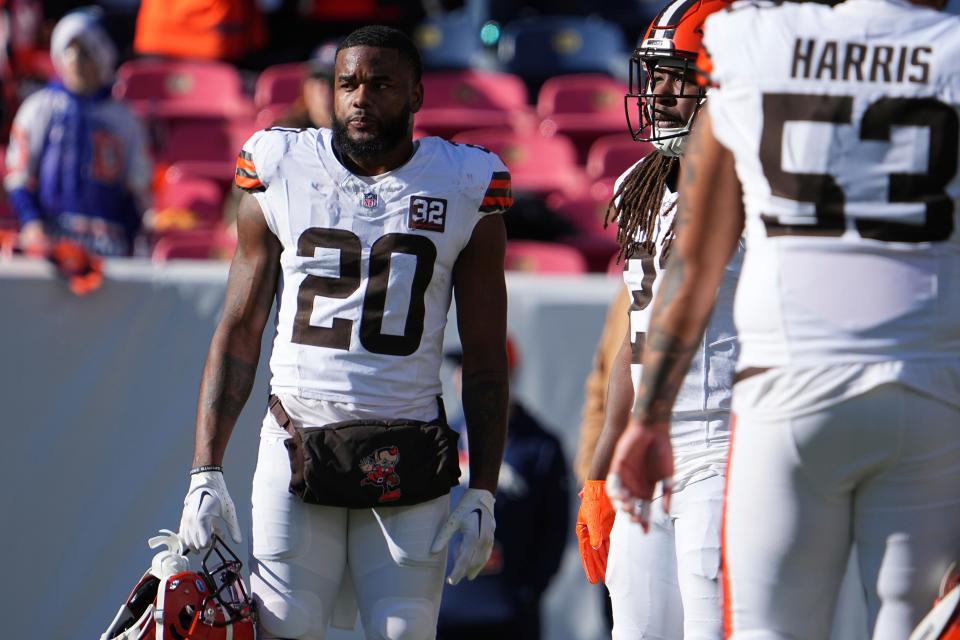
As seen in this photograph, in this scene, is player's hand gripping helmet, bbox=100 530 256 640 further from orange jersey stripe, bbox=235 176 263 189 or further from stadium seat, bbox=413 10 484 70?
stadium seat, bbox=413 10 484 70

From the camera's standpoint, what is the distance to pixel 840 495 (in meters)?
2.31

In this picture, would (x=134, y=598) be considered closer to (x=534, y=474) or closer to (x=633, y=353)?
(x=633, y=353)

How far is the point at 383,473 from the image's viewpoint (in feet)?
10.4

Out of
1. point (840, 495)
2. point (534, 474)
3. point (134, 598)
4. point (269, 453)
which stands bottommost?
point (534, 474)

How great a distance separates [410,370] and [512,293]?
6.26 feet

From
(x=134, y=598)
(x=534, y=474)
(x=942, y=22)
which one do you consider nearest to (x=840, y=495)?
(x=942, y=22)

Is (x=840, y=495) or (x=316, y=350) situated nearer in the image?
(x=840, y=495)

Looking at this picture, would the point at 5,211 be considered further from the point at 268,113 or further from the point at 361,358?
the point at 361,358

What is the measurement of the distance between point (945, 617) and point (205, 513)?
1.55m

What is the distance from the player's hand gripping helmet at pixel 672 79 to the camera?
326cm

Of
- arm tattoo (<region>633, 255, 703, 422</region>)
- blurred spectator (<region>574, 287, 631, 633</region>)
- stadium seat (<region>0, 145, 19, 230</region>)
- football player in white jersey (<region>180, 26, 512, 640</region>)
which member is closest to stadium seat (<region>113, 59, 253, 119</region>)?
stadium seat (<region>0, 145, 19, 230</region>)

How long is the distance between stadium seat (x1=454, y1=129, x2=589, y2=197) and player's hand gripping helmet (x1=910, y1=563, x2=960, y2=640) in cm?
552

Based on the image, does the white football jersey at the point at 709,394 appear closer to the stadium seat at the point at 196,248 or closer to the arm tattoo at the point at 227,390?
the arm tattoo at the point at 227,390

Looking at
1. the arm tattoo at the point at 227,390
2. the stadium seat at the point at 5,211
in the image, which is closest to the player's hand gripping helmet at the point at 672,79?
the arm tattoo at the point at 227,390
